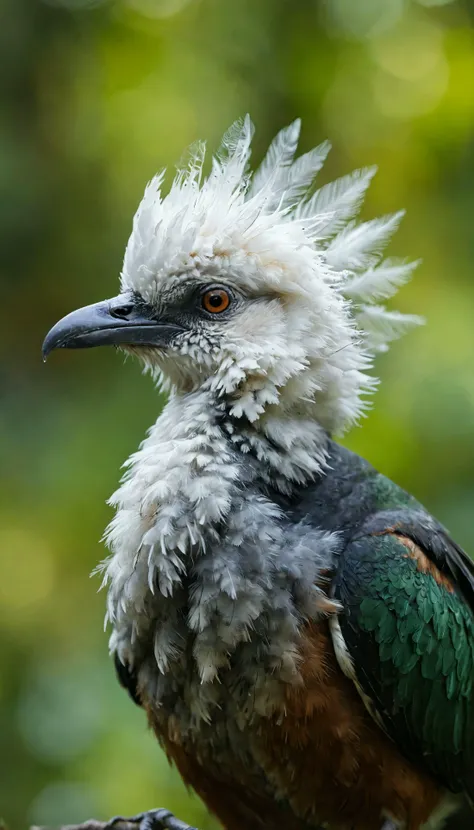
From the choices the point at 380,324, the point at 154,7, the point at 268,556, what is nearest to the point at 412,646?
the point at 268,556

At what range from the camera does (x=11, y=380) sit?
19.2ft

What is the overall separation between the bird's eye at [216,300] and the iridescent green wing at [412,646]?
0.88 m

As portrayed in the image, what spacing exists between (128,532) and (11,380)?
3357mm

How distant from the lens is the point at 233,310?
9.52ft

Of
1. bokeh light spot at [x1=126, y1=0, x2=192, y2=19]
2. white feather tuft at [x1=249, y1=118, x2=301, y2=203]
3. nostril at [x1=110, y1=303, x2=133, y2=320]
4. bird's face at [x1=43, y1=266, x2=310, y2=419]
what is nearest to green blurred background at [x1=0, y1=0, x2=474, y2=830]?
bokeh light spot at [x1=126, y1=0, x2=192, y2=19]

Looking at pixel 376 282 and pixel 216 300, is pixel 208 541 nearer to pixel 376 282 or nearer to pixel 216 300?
pixel 216 300

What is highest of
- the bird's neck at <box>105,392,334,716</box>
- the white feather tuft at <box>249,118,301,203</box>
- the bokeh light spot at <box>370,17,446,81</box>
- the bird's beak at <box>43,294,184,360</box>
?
the bokeh light spot at <box>370,17,446,81</box>

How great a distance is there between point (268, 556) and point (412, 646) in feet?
1.84

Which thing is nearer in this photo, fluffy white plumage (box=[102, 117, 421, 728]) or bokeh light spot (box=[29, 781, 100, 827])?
fluffy white plumage (box=[102, 117, 421, 728])

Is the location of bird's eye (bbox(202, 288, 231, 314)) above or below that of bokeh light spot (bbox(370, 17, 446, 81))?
below

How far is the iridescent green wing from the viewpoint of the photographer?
2.64m

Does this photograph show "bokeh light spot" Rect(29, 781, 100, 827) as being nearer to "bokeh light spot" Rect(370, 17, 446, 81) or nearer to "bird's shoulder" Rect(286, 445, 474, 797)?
"bird's shoulder" Rect(286, 445, 474, 797)

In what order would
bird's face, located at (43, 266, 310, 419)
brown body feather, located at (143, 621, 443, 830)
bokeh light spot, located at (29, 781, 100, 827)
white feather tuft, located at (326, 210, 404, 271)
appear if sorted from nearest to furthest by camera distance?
brown body feather, located at (143, 621, 443, 830), bird's face, located at (43, 266, 310, 419), white feather tuft, located at (326, 210, 404, 271), bokeh light spot, located at (29, 781, 100, 827)

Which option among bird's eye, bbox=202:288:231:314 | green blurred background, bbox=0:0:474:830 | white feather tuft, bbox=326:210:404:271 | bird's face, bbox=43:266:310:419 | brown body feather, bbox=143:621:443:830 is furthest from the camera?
green blurred background, bbox=0:0:474:830
